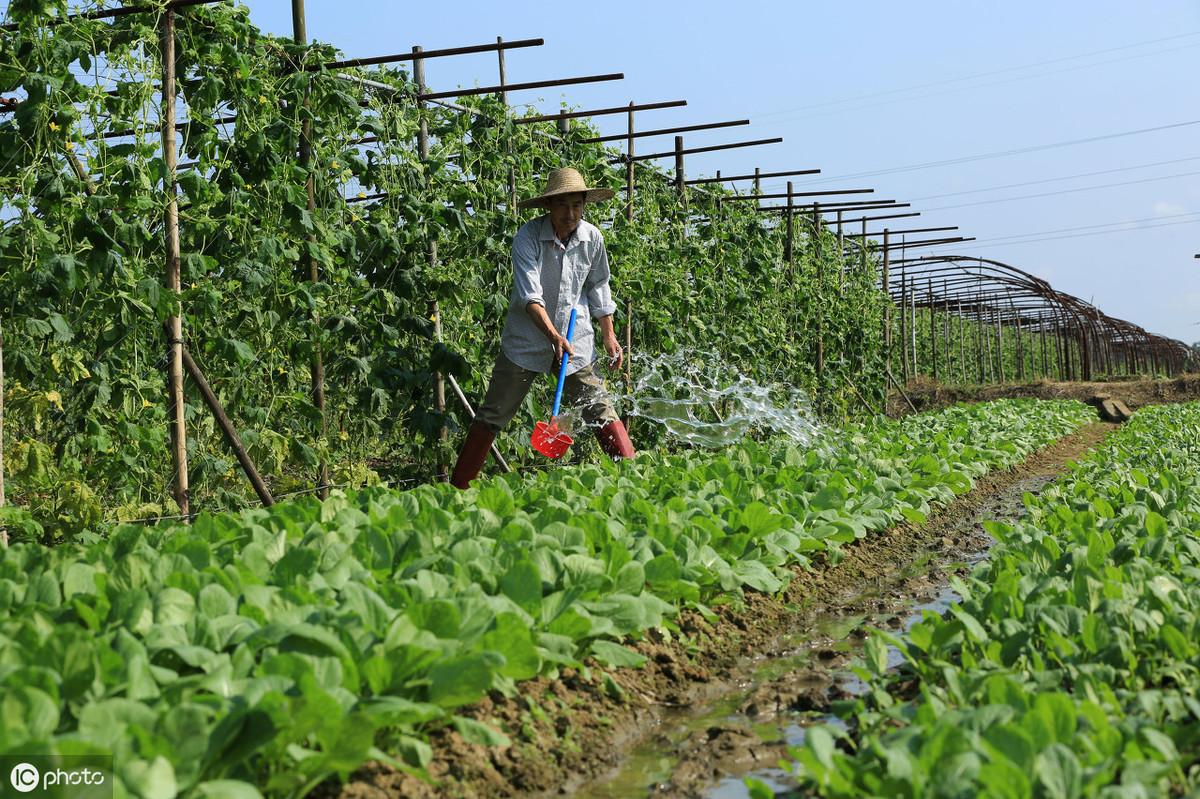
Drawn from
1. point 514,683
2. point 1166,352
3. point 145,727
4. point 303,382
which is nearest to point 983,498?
point 303,382

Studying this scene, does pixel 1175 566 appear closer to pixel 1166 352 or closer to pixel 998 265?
pixel 998 265

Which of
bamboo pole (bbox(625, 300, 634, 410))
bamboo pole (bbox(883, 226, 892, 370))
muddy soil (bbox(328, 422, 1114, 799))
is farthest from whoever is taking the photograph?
bamboo pole (bbox(883, 226, 892, 370))

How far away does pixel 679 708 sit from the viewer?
346 centimetres

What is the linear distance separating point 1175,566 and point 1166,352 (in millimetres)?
Answer: 54681

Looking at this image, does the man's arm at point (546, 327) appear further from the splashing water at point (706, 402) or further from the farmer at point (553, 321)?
the splashing water at point (706, 402)

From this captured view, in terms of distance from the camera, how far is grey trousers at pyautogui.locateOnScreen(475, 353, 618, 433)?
6.55 m

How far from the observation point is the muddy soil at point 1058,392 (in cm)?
2497

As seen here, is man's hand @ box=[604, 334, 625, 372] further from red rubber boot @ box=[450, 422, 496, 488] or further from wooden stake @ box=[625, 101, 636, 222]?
wooden stake @ box=[625, 101, 636, 222]

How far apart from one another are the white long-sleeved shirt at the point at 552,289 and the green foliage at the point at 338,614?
1495mm

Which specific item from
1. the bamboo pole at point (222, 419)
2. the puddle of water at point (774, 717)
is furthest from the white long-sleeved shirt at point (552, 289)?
the puddle of water at point (774, 717)

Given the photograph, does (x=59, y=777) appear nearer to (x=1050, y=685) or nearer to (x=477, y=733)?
(x=477, y=733)

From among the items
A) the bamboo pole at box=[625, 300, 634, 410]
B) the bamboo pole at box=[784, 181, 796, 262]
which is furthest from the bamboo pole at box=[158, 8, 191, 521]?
the bamboo pole at box=[784, 181, 796, 262]

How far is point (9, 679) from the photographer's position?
2100mm

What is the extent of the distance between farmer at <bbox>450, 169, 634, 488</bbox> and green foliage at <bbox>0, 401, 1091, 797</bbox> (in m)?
1.35
